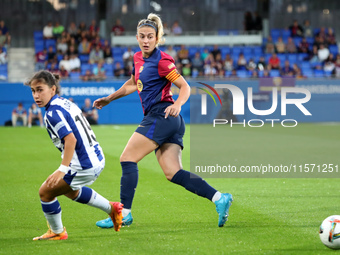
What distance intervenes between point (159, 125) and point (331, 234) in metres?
1.86

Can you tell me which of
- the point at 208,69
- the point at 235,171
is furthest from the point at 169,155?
the point at 208,69

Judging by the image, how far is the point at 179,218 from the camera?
5910 mm

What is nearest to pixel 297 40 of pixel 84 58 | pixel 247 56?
pixel 247 56

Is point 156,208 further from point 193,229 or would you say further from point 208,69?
point 208,69

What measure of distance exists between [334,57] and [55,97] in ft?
85.2

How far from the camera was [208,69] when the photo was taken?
89.0 ft

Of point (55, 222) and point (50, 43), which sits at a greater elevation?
point (50, 43)

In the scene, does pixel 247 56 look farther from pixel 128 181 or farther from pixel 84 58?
pixel 128 181

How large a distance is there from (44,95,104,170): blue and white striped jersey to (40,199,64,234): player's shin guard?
41 centimetres

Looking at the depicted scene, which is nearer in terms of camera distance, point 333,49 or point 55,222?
point 55,222

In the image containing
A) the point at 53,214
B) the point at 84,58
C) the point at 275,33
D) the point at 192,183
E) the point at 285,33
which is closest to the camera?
the point at 53,214

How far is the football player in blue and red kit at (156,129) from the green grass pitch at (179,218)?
33 cm

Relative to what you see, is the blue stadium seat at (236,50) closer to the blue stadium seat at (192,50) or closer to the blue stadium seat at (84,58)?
the blue stadium seat at (192,50)

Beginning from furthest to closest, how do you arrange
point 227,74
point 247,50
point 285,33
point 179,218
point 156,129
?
point 285,33 → point 247,50 → point 227,74 → point 179,218 → point 156,129
